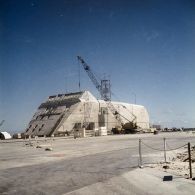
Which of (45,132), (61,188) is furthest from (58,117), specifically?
(61,188)

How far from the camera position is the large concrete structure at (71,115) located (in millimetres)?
72812

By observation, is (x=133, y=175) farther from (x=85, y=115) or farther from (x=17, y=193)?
(x=85, y=115)

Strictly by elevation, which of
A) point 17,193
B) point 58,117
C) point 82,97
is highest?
point 82,97

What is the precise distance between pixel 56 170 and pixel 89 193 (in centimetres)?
495

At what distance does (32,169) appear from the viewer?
14.4 m

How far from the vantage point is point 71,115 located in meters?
74.3

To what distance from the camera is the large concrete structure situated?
2867 inches

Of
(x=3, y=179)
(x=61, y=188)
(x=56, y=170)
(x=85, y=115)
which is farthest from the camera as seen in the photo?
(x=85, y=115)

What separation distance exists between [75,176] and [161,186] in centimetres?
379

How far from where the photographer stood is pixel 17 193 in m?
9.41

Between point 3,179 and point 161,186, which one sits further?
point 3,179

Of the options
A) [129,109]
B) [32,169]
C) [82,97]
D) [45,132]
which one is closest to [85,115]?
[82,97]

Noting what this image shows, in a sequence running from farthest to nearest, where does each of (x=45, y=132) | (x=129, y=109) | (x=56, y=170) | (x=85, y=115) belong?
(x=129, y=109) → (x=85, y=115) → (x=45, y=132) → (x=56, y=170)

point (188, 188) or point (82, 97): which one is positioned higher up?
point (82, 97)
